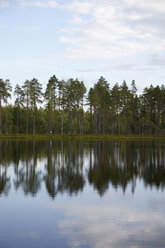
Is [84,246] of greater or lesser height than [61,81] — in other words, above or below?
below

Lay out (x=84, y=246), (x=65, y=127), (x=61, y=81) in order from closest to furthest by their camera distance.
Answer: (x=84, y=246) → (x=61, y=81) → (x=65, y=127)

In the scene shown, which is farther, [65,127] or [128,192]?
[65,127]

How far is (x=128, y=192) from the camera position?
15.5 m

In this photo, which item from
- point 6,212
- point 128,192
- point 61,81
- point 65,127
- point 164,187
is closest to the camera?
point 6,212

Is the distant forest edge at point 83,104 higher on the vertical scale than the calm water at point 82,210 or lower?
higher

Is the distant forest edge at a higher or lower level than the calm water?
higher

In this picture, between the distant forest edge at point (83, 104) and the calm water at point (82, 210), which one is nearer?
the calm water at point (82, 210)

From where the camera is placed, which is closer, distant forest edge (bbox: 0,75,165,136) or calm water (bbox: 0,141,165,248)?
calm water (bbox: 0,141,165,248)

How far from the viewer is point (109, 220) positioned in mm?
10727

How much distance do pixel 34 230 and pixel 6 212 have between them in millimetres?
2454

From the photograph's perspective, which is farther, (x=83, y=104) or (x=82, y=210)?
(x=83, y=104)

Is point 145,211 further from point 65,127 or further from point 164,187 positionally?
point 65,127

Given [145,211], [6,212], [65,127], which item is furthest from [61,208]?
[65,127]

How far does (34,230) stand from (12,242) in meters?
1.11
